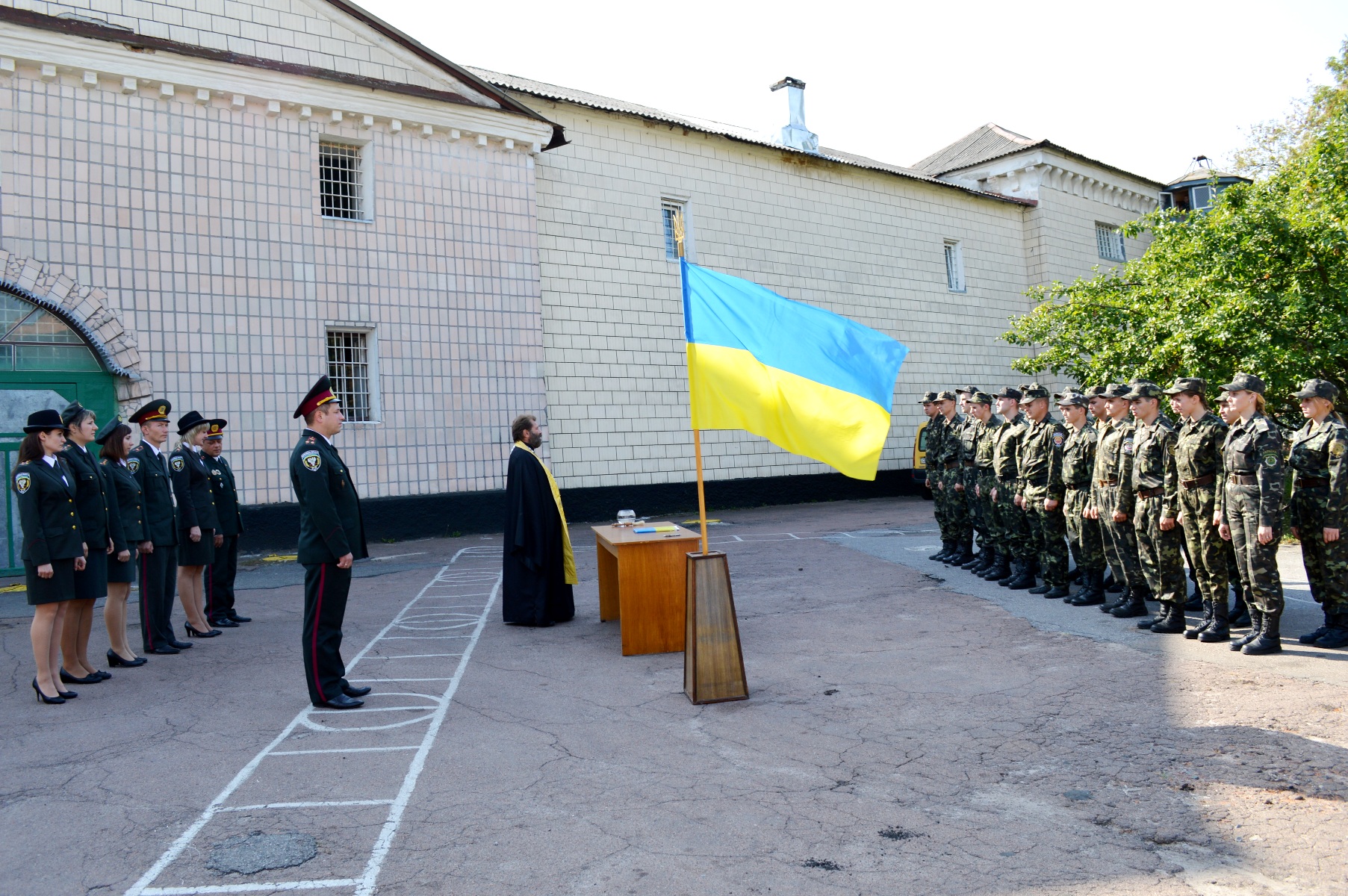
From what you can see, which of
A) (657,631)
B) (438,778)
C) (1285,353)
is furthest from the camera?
(1285,353)

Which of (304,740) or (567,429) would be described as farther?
(567,429)

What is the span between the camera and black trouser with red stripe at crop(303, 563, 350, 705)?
6.31m

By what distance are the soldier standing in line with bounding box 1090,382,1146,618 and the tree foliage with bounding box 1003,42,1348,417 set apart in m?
7.33

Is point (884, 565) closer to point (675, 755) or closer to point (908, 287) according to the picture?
point (675, 755)

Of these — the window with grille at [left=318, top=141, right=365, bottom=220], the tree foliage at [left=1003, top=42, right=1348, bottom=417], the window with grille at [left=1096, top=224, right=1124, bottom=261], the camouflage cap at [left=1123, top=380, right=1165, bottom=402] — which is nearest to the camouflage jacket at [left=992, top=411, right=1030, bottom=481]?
the camouflage cap at [left=1123, top=380, right=1165, bottom=402]

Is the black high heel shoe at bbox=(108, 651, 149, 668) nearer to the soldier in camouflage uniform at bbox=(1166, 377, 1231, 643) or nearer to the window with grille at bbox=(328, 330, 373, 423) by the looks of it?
the window with grille at bbox=(328, 330, 373, 423)

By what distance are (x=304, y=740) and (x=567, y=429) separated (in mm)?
13315

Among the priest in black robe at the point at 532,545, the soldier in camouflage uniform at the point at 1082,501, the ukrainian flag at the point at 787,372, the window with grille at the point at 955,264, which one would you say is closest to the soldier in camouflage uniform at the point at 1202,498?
the soldier in camouflage uniform at the point at 1082,501

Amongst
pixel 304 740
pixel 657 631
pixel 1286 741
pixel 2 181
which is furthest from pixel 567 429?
pixel 1286 741

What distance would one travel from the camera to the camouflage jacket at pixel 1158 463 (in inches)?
304

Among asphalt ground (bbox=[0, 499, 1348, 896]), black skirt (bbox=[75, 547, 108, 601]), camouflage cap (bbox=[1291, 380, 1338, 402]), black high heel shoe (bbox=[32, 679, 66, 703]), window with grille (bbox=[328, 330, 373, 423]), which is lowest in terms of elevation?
asphalt ground (bbox=[0, 499, 1348, 896])

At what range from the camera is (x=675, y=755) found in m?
5.15

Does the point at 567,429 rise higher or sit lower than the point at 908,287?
lower

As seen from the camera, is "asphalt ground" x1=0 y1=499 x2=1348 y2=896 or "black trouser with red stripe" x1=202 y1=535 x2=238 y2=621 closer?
"asphalt ground" x1=0 y1=499 x2=1348 y2=896
